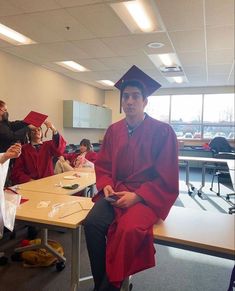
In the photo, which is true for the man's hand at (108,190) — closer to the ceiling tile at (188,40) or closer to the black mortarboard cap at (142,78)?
the black mortarboard cap at (142,78)

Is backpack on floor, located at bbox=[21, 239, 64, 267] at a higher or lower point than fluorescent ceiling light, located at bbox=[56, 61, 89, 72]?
lower

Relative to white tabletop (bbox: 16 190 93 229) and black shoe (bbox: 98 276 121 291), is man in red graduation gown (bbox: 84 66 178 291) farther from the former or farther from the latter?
white tabletop (bbox: 16 190 93 229)

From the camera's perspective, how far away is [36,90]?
563 cm

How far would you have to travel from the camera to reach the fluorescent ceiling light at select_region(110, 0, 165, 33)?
115 inches

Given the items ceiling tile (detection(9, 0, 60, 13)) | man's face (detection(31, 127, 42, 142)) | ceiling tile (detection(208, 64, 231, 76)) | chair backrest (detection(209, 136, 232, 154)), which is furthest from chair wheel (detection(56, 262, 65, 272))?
chair backrest (detection(209, 136, 232, 154))

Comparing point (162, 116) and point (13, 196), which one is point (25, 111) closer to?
point (13, 196)

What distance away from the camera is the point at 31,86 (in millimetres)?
5473

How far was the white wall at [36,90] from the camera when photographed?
484 centimetres

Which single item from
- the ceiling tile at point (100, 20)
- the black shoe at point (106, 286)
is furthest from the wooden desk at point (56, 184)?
the ceiling tile at point (100, 20)

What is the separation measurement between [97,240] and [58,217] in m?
0.28

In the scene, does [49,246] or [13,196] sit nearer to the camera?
[13,196]

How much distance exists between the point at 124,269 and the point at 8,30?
385cm

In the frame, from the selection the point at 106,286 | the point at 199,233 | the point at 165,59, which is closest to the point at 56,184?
the point at 106,286

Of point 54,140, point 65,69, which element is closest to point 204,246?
point 54,140
